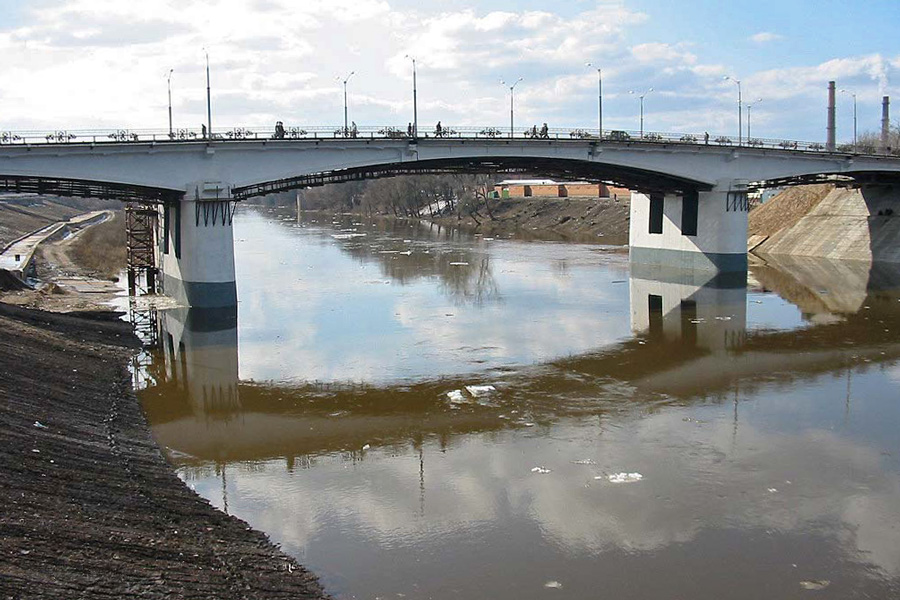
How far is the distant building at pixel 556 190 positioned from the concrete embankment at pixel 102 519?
94852 mm

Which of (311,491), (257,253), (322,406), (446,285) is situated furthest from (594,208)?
(311,491)

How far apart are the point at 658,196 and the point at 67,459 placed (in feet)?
166

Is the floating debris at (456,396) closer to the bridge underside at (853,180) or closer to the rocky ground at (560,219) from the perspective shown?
the bridge underside at (853,180)

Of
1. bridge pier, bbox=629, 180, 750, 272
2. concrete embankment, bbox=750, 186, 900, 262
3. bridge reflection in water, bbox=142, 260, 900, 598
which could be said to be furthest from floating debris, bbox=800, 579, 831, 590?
concrete embankment, bbox=750, 186, 900, 262

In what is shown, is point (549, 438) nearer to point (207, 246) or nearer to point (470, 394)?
point (470, 394)

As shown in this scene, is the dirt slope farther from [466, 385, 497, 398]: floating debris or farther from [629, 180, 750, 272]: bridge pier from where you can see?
[466, 385, 497, 398]: floating debris

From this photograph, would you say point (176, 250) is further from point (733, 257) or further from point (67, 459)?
point (733, 257)

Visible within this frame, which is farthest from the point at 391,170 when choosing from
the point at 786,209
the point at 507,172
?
the point at 786,209

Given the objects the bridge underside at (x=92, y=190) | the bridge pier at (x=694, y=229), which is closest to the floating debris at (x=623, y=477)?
the bridge underside at (x=92, y=190)

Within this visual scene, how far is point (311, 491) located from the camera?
17375mm

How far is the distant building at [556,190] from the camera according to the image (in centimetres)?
11588

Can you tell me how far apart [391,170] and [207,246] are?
15.1 meters

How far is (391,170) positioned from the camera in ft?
169

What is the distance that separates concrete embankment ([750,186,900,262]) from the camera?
6444 centimetres
